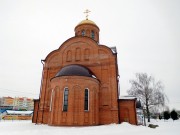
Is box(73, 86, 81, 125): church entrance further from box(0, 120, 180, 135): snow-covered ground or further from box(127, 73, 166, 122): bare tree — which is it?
box(127, 73, 166, 122): bare tree

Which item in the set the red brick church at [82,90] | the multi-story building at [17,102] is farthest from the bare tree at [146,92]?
the multi-story building at [17,102]

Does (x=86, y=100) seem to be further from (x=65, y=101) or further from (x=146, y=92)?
(x=146, y=92)

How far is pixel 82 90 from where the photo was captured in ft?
47.0

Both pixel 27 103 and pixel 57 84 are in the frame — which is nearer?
pixel 57 84

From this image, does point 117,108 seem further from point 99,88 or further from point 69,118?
point 69,118

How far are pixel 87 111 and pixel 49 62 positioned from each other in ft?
28.6

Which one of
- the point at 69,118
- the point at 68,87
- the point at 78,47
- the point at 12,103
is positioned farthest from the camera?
the point at 12,103

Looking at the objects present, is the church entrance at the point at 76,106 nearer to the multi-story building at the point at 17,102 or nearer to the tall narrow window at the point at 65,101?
the tall narrow window at the point at 65,101

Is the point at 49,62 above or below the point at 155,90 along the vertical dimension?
above

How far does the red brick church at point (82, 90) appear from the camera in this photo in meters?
13.9


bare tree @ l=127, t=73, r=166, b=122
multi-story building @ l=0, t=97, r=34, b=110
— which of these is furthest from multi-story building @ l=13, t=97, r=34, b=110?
bare tree @ l=127, t=73, r=166, b=122

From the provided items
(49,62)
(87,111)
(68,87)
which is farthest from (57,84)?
(49,62)

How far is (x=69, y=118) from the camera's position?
1339 centimetres

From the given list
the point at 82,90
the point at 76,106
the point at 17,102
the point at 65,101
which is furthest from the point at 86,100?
the point at 17,102
